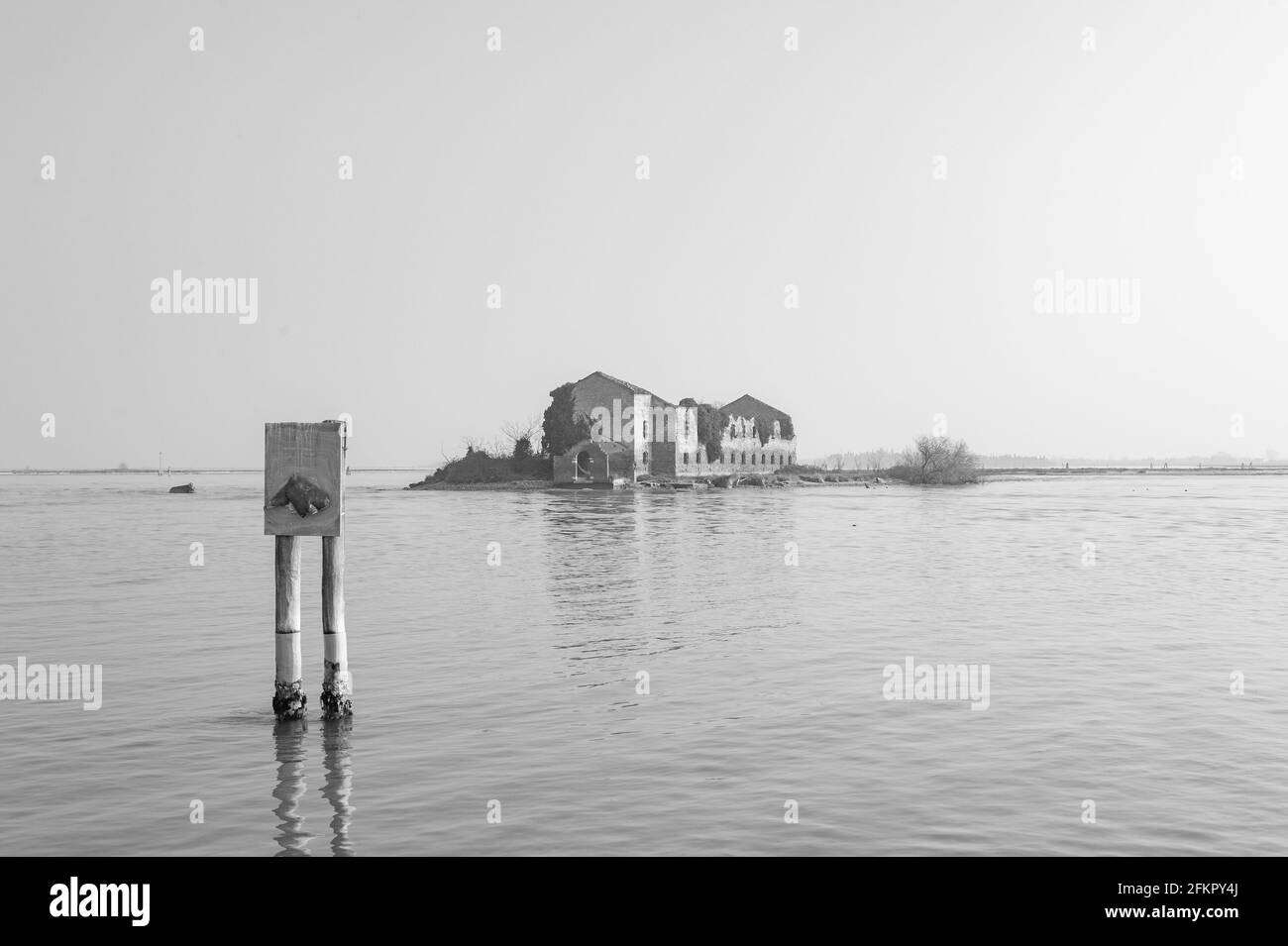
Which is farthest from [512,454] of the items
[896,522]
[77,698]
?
[77,698]

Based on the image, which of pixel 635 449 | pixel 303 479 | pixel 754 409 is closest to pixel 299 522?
pixel 303 479

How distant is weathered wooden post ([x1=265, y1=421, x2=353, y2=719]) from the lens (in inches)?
533

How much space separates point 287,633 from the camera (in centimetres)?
1377

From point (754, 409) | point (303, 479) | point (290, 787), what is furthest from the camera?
point (754, 409)

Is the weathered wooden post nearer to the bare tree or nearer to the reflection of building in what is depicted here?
the reflection of building

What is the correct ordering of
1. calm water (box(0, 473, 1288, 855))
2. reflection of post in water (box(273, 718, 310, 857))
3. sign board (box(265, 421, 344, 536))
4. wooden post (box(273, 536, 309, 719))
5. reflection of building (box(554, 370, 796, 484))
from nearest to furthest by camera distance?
reflection of post in water (box(273, 718, 310, 857)), calm water (box(0, 473, 1288, 855)), sign board (box(265, 421, 344, 536)), wooden post (box(273, 536, 309, 719)), reflection of building (box(554, 370, 796, 484))

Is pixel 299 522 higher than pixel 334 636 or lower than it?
higher

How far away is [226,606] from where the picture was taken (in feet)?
82.8

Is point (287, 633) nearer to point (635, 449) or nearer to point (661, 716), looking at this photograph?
point (661, 716)

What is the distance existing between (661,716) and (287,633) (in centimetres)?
454

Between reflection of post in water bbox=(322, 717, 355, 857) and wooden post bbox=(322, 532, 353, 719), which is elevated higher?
wooden post bbox=(322, 532, 353, 719)

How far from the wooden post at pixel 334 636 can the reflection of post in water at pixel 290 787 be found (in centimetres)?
41

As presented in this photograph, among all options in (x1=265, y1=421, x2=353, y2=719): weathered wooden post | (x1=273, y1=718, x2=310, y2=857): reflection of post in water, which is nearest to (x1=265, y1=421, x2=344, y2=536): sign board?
(x1=265, y1=421, x2=353, y2=719): weathered wooden post

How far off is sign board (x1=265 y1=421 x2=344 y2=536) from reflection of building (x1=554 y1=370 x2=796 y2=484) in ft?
281
